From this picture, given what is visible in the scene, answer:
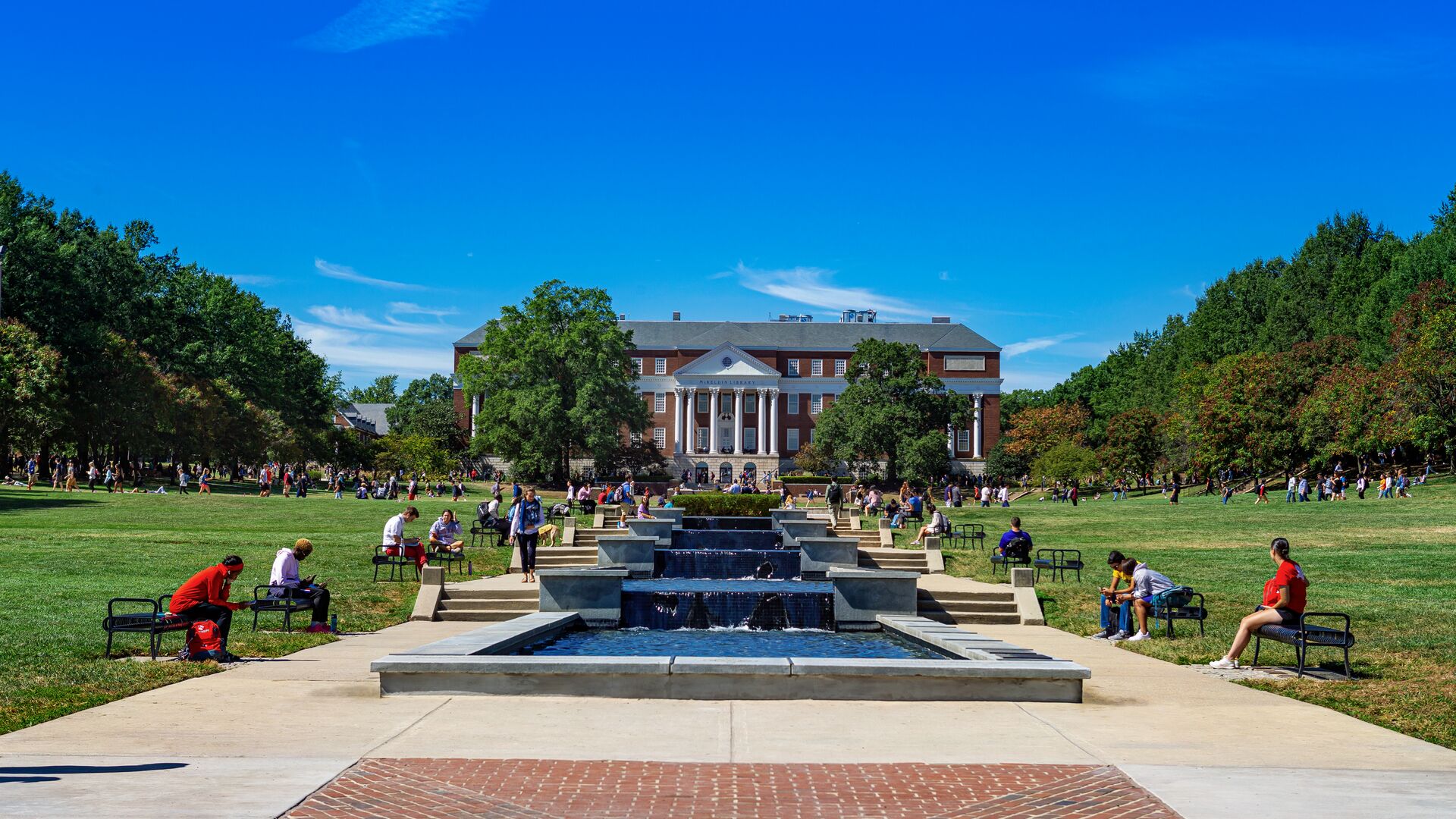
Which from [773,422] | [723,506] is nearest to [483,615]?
[723,506]

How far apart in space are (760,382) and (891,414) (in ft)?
103

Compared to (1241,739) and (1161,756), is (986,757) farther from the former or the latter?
(1241,739)

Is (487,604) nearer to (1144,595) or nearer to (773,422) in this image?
(1144,595)

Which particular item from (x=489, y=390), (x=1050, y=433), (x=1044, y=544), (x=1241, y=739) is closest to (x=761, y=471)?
(x=1050, y=433)

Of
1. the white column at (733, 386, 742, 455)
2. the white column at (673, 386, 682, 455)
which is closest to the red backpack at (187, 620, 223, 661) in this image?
the white column at (733, 386, 742, 455)

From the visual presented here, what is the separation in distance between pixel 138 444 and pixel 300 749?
64.3 m

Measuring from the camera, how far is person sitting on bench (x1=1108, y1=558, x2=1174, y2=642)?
53.7ft

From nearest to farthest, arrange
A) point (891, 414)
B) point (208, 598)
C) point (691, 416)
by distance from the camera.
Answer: point (208, 598) → point (891, 414) → point (691, 416)

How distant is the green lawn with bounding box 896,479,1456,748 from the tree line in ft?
23.8

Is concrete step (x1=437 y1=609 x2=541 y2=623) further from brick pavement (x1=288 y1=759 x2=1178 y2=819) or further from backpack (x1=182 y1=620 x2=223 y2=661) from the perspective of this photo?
brick pavement (x1=288 y1=759 x2=1178 y2=819)

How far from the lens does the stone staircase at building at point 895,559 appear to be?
2689cm

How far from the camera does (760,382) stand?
116375 mm

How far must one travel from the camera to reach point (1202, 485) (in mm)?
77125

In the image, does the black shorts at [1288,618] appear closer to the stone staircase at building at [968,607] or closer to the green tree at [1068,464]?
the stone staircase at building at [968,607]
